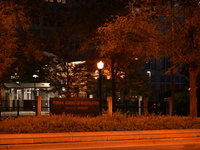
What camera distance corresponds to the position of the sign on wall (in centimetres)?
2041

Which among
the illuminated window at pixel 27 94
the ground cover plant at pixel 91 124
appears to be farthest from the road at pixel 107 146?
the illuminated window at pixel 27 94

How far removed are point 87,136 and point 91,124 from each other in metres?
2.00

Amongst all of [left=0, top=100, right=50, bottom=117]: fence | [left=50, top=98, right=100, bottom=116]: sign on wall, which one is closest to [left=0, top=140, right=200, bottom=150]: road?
[left=50, top=98, right=100, bottom=116]: sign on wall

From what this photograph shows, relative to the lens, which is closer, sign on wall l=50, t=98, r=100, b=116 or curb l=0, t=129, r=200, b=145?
curb l=0, t=129, r=200, b=145

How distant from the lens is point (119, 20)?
19.2 m

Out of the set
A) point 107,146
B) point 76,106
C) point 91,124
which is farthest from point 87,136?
point 76,106

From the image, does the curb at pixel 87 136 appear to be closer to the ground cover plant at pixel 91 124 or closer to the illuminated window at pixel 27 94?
the ground cover plant at pixel 91 124

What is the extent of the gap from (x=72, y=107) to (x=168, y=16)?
6638 millimetres

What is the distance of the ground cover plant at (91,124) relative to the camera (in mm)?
15383

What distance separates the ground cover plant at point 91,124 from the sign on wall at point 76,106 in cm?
325

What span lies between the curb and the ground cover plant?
38.4 inches

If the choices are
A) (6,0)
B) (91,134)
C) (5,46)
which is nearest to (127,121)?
(91,134)

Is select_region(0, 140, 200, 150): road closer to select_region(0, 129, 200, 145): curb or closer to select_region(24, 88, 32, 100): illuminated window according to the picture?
select_region(0, 129, 200, 145): curb

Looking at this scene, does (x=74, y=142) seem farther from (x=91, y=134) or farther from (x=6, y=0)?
(x=6, y=0)
